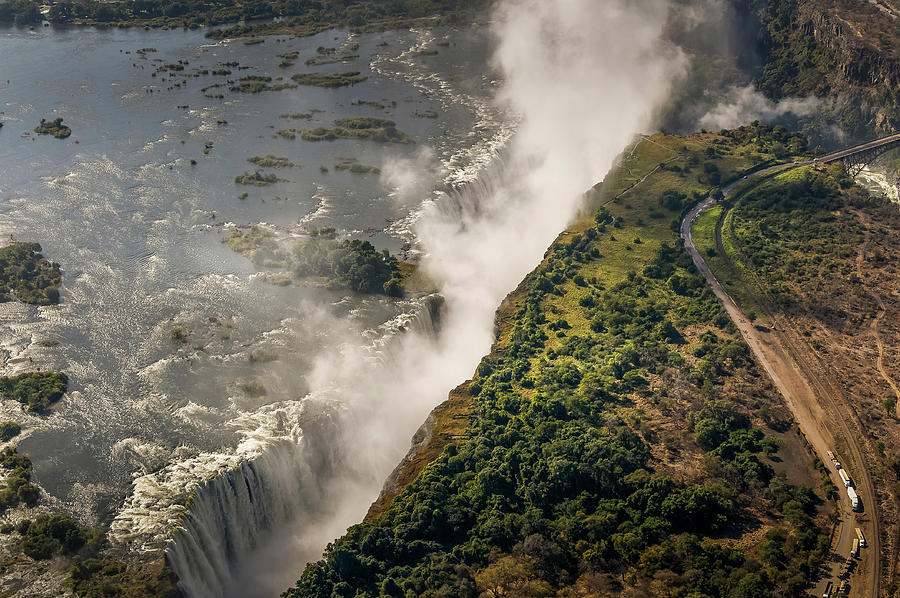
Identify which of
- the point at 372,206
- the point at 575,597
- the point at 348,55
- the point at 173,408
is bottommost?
the point at 575,597

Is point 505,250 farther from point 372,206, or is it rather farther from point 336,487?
point 336,487

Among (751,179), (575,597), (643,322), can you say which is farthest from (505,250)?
(575,597)

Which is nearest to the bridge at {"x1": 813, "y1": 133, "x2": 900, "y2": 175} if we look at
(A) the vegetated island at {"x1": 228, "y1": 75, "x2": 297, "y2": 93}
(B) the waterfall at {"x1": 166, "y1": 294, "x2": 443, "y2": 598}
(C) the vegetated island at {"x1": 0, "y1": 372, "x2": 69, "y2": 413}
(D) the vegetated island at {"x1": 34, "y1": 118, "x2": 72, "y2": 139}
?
(B) the waterfall at {"x1": 166, "y1": 294, "x2": 443, "y2": 598}

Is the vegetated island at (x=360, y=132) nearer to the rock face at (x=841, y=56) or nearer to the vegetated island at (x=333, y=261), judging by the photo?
the vegetated island at (x=333, y=261)

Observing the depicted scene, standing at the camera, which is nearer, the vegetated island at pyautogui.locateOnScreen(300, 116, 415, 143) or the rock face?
the vegetated island at pyautogui.locateOnScreen(300, 116, 415, 143)

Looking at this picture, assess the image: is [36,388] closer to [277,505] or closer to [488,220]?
[277,505]

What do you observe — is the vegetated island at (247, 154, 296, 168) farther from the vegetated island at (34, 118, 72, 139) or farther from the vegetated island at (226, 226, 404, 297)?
the vegetated island at (34, 118, 72, 139)
